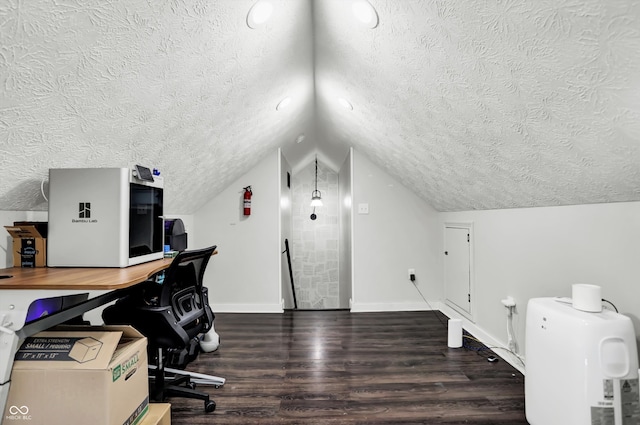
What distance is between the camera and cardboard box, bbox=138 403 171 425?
144 centimetres

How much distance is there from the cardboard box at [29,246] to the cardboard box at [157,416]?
0.89 m

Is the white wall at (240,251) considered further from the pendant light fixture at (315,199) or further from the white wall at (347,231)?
the pendant light fixture at (315,199)

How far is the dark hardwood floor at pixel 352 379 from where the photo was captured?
191cm

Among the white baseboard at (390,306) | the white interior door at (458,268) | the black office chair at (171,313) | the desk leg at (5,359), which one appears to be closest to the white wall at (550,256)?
the white interior door at (458,268)

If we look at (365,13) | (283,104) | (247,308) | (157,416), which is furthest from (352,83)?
(247,308)

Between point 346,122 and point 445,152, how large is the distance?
1.22m

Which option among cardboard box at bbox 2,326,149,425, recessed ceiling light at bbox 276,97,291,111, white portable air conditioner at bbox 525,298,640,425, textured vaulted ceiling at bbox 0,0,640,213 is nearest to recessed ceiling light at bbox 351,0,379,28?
textured vaulted ceiling at bbox 0,0,640,213

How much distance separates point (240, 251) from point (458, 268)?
2472mm

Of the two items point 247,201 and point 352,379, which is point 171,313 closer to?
point 352,379

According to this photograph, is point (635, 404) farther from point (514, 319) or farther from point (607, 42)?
point (607, 42)

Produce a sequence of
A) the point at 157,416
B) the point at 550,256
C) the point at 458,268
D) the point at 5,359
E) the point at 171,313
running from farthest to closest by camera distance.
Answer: the point at 458,268
the point at 550,256
the point at 171,313
the point at 157,416
the point at 5,359

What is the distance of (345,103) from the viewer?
2955mm

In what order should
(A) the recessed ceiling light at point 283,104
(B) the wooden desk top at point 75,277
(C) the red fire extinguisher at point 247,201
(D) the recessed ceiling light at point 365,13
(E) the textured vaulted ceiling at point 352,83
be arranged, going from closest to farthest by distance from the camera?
1. (E) the textured vaulted ceiling at point 352,83
2. (B) the wooden desk top at point 75,277
3. (D) the recessed ceiling light at point 365,13
4. (A) the recessed ceiling light at point 283,104
5. (C) the red fire extinguisher at point 247,201

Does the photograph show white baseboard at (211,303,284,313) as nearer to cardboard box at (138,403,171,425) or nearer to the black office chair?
the black office chair
